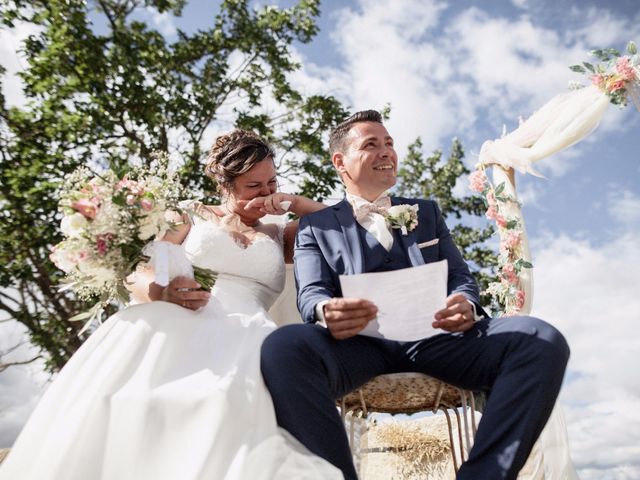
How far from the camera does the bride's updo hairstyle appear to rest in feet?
12.3

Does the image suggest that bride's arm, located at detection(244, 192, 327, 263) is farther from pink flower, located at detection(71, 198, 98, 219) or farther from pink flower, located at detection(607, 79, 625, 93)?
pink flower, located at detection(607, 79, 625, 93)

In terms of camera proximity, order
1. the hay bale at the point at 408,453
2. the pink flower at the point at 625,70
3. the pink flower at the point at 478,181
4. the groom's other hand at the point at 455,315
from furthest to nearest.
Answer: the hay bale at the point at 408,453 < the pink flower at the point at 478,181 < the pink flower at the point at 625,70 < the groom's other hand at the point at 455,315

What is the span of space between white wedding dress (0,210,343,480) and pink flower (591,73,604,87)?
448 cm

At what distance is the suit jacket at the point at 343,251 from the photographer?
2.73m

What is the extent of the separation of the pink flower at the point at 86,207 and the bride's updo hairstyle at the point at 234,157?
3.85 ft

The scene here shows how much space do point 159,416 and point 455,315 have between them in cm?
121

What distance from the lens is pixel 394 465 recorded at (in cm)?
660

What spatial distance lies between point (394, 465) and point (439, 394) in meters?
4.25

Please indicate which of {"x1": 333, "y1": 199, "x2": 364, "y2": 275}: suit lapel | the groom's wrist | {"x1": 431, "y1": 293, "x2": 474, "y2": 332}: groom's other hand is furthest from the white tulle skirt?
{"x1": 431, "y1": 293, "x2": 474, "y2": 332}: groom's other hand

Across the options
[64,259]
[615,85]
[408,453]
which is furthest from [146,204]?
[408,453]

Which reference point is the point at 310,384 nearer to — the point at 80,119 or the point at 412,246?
the point at 412,246

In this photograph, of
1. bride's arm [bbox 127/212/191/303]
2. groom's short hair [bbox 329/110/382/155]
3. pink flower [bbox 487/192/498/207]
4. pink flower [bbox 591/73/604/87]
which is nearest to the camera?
bride's arm [bbox 127/212/191/303]

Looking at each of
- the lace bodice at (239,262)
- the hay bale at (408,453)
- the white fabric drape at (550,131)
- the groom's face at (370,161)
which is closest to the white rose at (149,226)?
the lace bodice at (239,262)

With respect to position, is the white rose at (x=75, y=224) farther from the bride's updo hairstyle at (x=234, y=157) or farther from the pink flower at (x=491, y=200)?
the pink flower at (x=491, y=200)
